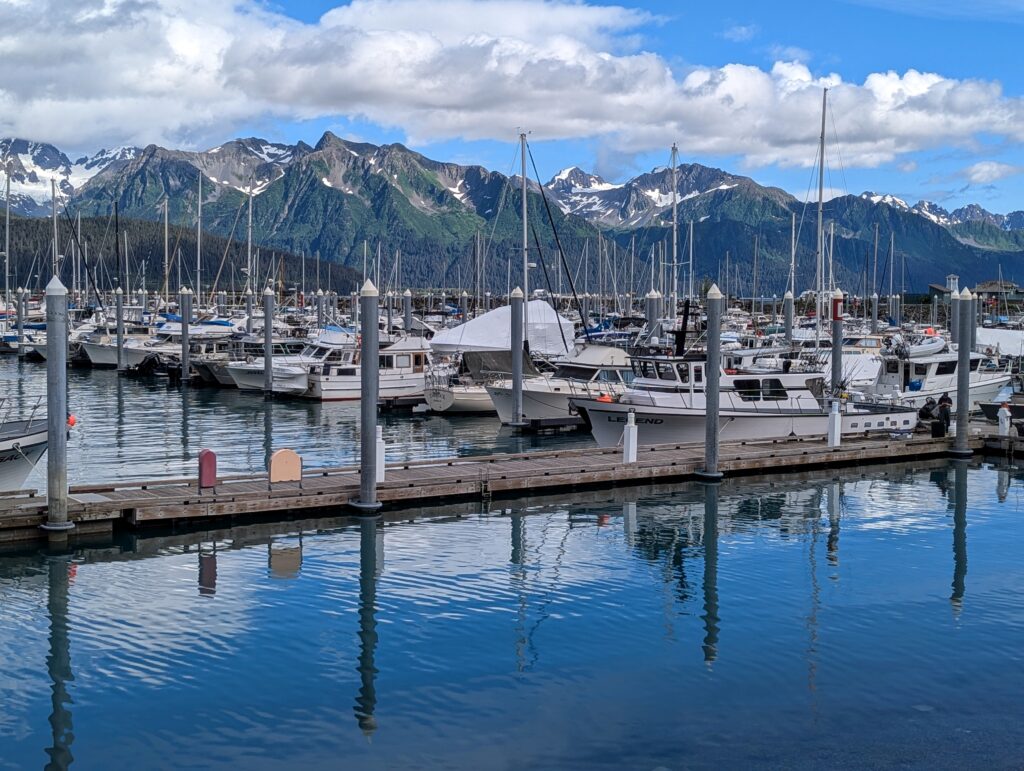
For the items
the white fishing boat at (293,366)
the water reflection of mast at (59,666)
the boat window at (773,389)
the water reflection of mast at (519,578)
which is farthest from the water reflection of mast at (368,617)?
the white fishing boat at (293,366)

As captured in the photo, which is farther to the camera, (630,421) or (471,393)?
(471,393)

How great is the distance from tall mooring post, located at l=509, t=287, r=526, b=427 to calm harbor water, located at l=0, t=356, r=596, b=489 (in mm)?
817

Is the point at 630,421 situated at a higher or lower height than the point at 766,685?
higher

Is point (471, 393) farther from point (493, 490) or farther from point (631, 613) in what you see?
point (631, 613)

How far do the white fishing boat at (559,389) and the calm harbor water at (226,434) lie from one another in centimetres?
124

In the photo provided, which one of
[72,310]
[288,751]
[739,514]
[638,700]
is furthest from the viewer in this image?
[72,310]

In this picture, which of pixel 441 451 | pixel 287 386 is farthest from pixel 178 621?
pixel 287 386

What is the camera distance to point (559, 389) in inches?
1854

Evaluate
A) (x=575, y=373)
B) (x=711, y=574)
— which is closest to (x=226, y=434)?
(x=575, y=373)

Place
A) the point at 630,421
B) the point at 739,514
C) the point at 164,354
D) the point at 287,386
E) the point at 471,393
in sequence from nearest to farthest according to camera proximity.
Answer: the point at 739,514, the point at 630,421, the point at 471,393, the point at 287,386, the point at 164,354

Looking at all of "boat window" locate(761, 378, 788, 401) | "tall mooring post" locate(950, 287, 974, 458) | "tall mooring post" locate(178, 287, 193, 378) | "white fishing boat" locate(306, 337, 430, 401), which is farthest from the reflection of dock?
"tall mooring post" locate(178, 287, 193, 378)

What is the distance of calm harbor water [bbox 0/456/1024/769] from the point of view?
14258 mm

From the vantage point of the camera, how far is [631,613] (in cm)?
1983

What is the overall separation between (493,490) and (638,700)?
14131 mm
